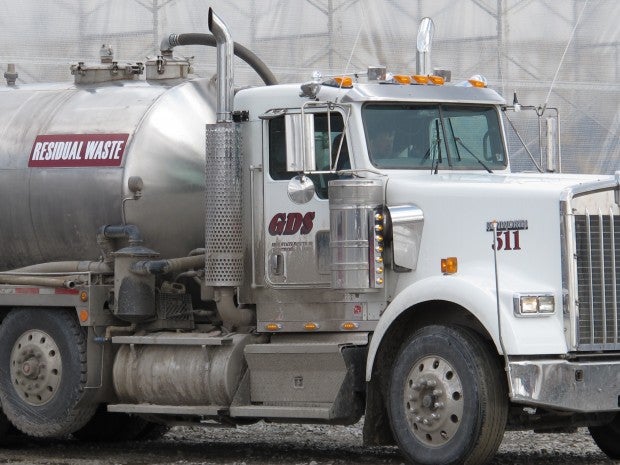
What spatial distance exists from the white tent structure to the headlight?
7801 millimetres

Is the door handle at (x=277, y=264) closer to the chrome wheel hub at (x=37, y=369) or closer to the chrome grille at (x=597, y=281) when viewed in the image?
the chrome wheel hub at (x=37, y=369)

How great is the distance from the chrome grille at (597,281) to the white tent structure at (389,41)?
24.6 feet

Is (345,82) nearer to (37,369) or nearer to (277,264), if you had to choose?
(277,264)

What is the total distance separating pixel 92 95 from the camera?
13.4 metres

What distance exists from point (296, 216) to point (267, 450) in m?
2.38

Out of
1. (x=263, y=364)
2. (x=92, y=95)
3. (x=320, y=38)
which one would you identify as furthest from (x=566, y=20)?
(x=263, y=364)

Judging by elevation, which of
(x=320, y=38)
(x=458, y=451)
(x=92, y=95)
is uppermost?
(x=320, y=38)

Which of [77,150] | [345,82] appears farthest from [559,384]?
[77,150]

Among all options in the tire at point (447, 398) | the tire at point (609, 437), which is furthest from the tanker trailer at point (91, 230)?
the tire at point (609, 437)

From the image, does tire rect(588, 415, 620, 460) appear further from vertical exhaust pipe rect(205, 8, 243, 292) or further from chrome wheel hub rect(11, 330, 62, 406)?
chrome wheel hub rect(11, 330, 62, 406)

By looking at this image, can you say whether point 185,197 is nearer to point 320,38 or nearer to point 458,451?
point 458,451

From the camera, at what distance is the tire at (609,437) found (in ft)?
38.2

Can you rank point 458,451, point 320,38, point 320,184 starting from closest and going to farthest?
1. point 458,451
2. point 320,184
3. point 320,38

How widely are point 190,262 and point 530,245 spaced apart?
325cm
